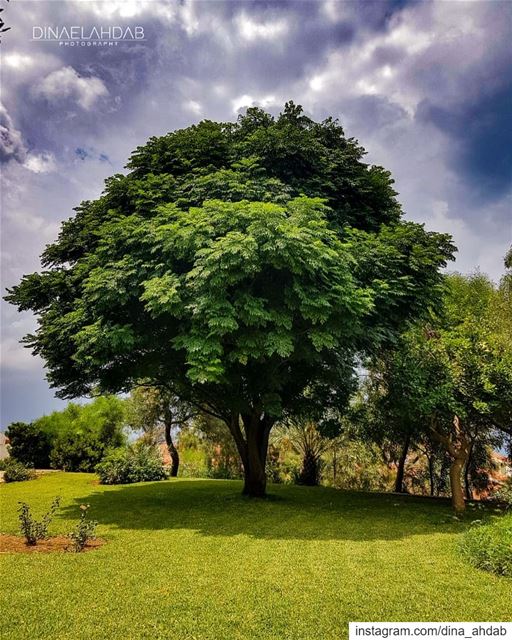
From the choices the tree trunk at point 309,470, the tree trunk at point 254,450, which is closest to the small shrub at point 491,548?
the tree trunk at point 254,450

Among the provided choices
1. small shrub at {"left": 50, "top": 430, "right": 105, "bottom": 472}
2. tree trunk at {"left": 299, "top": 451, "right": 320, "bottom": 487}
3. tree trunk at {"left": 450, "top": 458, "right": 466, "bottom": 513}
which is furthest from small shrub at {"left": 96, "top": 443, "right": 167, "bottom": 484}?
tree trunk at {"left": 450, "top": 458, "right": 466, "bottom": 513}

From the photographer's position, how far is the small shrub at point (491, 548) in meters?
7.08

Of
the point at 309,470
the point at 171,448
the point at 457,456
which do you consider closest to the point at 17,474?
the point at 171,448

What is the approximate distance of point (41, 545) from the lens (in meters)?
8.93

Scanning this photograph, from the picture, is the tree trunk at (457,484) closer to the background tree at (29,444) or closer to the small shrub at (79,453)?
the small shrub at (79,453)

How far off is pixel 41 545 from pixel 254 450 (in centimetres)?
885

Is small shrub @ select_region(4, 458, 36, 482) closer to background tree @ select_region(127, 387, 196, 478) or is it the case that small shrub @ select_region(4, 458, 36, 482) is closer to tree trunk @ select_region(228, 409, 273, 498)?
background tree @ select_region(127, 387, 196, 478)

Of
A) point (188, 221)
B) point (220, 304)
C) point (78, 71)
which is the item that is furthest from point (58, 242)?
point (220, 304)

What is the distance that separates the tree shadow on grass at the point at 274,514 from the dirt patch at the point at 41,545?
1742 millimetres

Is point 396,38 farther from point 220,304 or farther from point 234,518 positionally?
point 234,518

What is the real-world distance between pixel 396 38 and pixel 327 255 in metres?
4.85

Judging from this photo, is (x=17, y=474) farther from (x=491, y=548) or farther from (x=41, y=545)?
(x=491, y=548)

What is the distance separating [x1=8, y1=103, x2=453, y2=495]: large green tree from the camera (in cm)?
1053

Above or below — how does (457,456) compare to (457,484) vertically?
above
